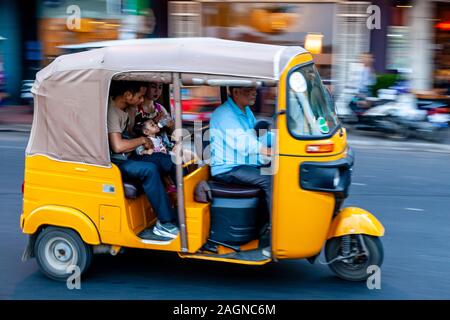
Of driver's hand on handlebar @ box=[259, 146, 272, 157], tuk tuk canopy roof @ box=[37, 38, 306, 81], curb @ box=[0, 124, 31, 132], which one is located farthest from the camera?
curb @ box=[0, 124, 31, 132]

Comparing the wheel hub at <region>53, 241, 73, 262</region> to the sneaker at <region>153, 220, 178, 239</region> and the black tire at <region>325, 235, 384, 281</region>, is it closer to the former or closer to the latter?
the sneaker at <region>153, 220, 178, 239</region>

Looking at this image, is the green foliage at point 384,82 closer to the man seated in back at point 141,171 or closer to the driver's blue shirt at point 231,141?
the driver's blue shirt at point 231,141

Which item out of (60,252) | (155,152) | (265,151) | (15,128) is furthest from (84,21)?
(265,151)

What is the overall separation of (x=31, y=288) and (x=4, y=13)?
12.4 meters

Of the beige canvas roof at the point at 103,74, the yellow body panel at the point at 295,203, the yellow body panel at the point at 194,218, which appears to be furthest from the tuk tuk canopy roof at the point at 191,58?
the yellow body panel at the point at 194,218

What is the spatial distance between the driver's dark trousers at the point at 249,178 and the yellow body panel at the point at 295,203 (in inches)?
7.8

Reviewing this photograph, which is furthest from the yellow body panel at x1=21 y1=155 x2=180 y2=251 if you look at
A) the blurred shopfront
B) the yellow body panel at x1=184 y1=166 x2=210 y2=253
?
the blurred shopfront

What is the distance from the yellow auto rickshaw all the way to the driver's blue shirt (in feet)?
0.71

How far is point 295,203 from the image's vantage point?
4691mm

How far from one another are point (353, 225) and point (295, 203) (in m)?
0.61

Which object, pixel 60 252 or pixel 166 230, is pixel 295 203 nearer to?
pixel 166 230

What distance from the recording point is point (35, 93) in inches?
202

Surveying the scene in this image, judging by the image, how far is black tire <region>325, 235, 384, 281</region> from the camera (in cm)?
503

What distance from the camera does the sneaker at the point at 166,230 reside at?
5.03 meters
